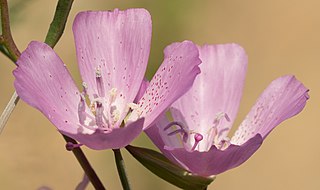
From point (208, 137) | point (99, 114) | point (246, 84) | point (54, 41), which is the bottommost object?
point (246, 84)

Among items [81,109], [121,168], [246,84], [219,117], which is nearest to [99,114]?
[81,109]

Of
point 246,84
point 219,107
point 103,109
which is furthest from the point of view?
point 246,84

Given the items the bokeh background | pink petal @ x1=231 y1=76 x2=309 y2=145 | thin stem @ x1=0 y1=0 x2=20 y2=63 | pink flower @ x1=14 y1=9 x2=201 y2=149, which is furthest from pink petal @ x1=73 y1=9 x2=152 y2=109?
the bokeh background

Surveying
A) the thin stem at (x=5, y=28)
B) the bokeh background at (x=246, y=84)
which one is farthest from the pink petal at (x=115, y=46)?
the bokeh background at (x=246, y=84)

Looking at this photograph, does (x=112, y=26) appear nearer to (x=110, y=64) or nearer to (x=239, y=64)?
(x=110, y=64)

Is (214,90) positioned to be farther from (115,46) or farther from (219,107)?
(115,46)

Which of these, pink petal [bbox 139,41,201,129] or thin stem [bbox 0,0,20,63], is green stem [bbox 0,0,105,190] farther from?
pink petal [bbox 139,41,201,129]
